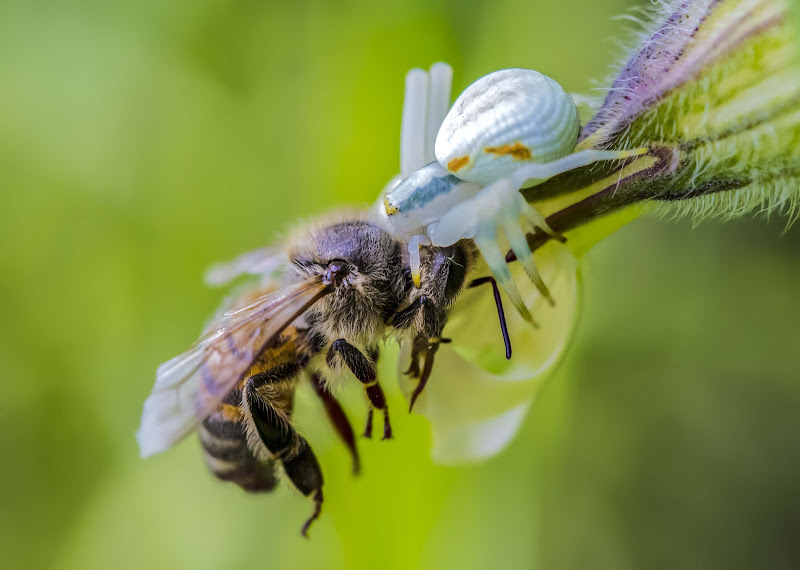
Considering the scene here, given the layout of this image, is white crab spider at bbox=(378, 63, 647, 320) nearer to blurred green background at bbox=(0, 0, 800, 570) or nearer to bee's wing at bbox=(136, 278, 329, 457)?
bee's wing at bbox=(136, 278, 329, 457)

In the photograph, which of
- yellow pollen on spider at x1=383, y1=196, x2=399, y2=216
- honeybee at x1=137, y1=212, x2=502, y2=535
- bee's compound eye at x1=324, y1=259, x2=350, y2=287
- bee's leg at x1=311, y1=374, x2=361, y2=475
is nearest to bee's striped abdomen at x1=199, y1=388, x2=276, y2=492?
honeybee at x1=137, y1=212, x2=502, y2=535

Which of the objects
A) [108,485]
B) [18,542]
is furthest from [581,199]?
[18,542]

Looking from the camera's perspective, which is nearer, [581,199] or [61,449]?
[581,199]

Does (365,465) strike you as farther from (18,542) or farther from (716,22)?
(716,22)

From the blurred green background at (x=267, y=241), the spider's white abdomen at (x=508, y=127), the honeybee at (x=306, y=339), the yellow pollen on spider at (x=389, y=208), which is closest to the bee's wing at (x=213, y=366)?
the honeybee at (x=306, y=339)

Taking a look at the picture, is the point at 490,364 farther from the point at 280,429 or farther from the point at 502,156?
the point at 502,156

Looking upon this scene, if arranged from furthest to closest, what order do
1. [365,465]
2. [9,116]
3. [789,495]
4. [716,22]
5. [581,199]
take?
[9,116] < [789,495] < [365,465] < [581,199] < [716,22]
